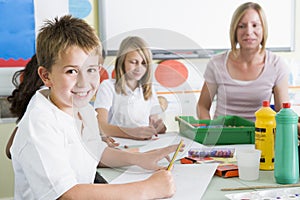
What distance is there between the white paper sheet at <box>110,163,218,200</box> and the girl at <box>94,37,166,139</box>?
13 centimetres

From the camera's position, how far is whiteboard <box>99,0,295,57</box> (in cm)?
276

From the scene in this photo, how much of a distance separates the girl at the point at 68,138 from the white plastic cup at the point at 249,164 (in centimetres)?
21

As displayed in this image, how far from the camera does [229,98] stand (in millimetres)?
2195

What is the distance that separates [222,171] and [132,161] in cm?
29

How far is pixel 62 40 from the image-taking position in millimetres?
1230

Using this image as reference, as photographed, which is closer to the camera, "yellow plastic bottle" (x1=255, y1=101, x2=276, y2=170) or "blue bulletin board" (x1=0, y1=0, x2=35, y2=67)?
"yellow plastic bottle" (x1=255, y1=101, x2=276, y2=170)

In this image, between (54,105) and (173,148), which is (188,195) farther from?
(54,105)

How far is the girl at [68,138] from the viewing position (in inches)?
41.9

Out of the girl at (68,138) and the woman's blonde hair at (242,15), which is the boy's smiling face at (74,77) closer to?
the girl at (68,138)

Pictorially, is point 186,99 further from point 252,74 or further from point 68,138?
point 252,74

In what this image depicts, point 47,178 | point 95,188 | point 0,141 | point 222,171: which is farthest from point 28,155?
point 0,141

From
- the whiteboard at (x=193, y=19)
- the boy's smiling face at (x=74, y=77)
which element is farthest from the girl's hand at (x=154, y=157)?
the whiteboard at (x=193, y=19)

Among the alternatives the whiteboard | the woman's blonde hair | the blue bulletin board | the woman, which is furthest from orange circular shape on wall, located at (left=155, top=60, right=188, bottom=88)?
the blue bulletin board

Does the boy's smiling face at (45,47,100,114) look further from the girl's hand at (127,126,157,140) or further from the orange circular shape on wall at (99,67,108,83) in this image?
the girl's hand at (127,126,157,140)
